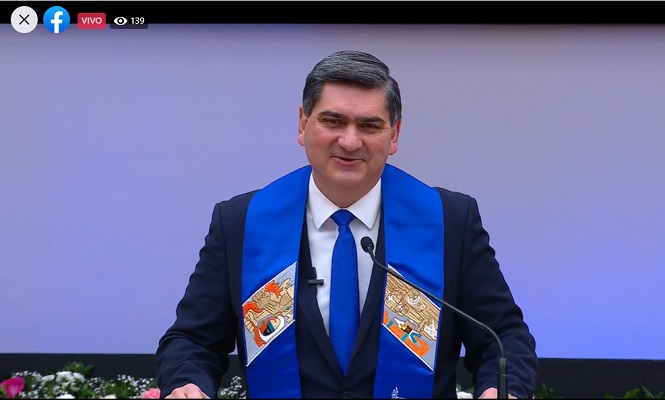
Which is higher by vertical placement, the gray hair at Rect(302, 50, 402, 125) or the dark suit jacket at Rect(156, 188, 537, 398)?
the gray hair at Rect(302, 50, 402, 125)

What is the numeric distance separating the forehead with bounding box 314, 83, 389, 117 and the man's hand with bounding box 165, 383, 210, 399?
0.76 m

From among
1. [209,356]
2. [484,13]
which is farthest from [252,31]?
[209,356]

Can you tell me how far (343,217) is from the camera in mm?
2725

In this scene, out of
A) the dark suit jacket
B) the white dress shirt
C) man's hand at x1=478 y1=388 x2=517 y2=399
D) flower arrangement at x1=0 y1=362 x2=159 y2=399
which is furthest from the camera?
flower arrangement at x1=0 y1=362 x2=159 y2=399

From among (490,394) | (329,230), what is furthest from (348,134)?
(490,394)

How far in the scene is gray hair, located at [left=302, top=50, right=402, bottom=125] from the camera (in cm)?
264

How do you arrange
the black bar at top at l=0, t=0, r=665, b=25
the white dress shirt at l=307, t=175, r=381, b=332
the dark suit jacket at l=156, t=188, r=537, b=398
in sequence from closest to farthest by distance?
the dark suit jacket at l=156, t=188, r=537, b=398 < the white dress shirt at l=307, t=175, r=381, b=332 < the black bar at top at l=0, t=0, r=665, b=25

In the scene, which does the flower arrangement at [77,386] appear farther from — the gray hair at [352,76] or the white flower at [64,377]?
the gray hair at [352,76]

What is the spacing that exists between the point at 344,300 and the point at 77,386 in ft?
5.08

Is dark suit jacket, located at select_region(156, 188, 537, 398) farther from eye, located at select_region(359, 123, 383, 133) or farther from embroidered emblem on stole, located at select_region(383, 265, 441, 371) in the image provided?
eye, located at select_region(359, 123, 383, 133)

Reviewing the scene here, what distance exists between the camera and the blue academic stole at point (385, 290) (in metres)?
2.69

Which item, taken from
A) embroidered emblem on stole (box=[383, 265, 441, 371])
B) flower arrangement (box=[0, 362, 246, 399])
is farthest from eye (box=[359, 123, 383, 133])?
flower arrangement (box=[0, 362, 246, 399])

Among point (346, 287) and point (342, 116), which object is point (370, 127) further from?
A: point (346, 287)

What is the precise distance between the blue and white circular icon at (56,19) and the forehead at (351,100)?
5.40 feet
